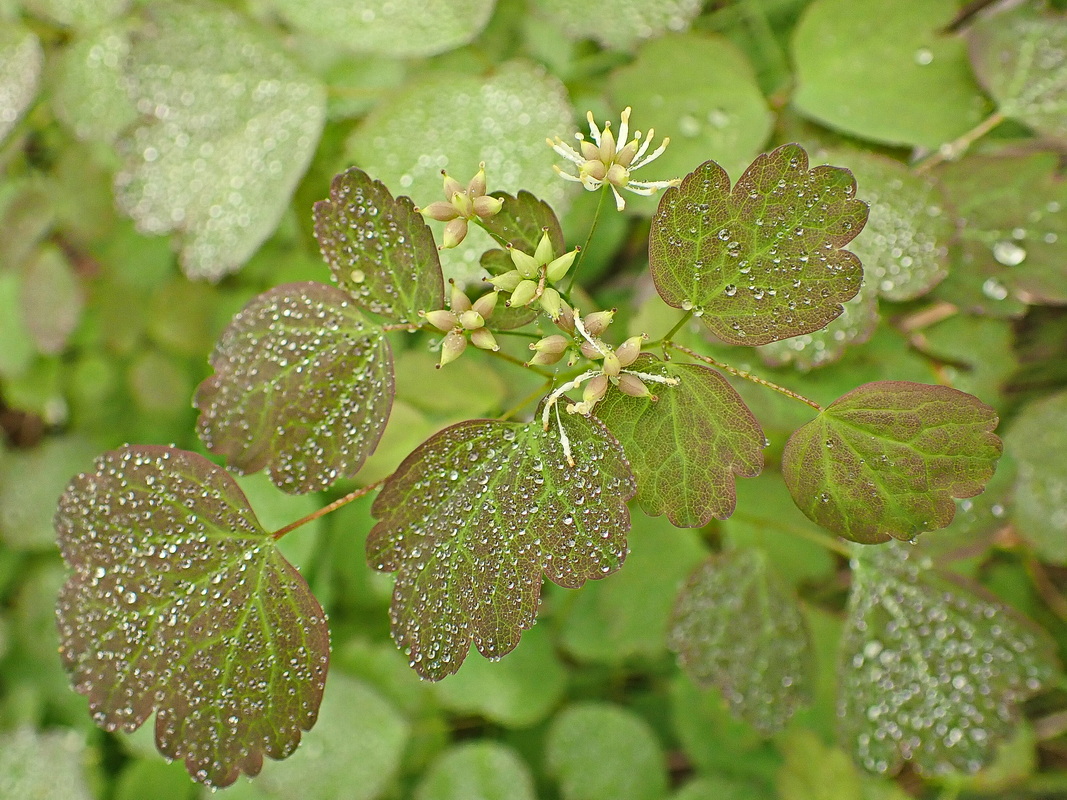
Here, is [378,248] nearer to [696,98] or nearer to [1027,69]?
[696,98]

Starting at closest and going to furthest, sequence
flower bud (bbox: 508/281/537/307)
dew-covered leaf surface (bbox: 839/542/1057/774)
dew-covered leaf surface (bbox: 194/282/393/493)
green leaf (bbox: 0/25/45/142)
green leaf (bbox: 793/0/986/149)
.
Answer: flower bud (bbox: 508/281/537/307) < dew-covered leaf surface (bbox: 194/282/393/493) < dew-covered leaf surface (bbox: 839/542/1057/774) < green leaf (bbox: 793/0/986/149) < green leaf (bbox: 0/25/45/142)

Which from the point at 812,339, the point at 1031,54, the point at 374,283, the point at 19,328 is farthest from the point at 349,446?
the point at 19,328

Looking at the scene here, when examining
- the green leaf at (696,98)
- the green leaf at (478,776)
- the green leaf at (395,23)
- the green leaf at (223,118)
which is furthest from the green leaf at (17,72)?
the green leaf at (478,776)

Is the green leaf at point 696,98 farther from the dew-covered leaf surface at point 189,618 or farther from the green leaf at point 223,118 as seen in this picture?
the dew-covered leaf surface at point 189,618

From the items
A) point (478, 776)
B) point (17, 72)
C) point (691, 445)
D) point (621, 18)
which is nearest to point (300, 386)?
point (691, 445)

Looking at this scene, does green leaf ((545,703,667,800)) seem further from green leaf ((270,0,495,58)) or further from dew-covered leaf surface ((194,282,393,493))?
green leaf ((270,0,495,58))

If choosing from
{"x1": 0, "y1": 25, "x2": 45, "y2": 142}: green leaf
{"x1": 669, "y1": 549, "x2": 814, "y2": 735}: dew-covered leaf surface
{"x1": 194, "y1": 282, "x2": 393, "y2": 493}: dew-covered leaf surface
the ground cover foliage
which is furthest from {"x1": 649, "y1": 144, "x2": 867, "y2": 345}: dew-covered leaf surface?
{"x1": 0, "y1": 25, "x2": 45, "y2": 142}: green leaf
